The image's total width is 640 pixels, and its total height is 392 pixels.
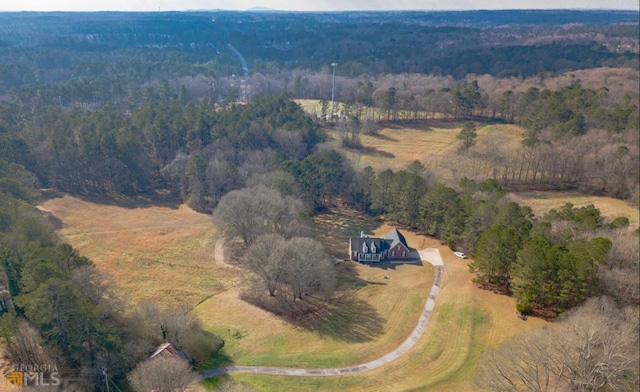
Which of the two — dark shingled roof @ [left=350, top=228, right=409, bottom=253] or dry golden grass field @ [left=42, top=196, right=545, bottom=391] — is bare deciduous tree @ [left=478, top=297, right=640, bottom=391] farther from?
dark shingled roof @ [left=350, top=228, right=409, bottom=253]

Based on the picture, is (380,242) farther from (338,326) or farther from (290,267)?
(338,326)

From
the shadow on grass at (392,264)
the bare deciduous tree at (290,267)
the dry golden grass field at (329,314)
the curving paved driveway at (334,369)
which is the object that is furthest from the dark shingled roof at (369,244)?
the curving paved driveway at (334,369)

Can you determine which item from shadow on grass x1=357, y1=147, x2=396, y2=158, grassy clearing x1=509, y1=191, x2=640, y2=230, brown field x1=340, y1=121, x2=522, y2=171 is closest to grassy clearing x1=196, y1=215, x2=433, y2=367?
grassy clearing x1=509, y1=191, x2=640, y2=230

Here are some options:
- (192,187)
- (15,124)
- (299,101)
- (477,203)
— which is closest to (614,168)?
(477,203)

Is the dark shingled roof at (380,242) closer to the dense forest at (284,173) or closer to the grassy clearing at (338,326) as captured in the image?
the grassy clearing at (338,326)

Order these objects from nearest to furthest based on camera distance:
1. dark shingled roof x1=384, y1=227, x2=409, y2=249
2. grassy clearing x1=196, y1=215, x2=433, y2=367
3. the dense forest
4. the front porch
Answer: the dense forest → grassy clearing x1=196, y1=215, x2=433, y2=367 → the front porch → dark shingled roof x1=384, y1=227, x2=409, y2=249

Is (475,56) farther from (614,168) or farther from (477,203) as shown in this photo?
(477,203)

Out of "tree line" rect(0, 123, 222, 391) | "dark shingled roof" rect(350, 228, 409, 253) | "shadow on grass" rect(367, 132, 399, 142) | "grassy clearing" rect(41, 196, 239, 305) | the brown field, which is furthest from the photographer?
"shadow on grass" rect(367, 132, 399, 142)
